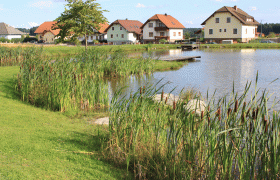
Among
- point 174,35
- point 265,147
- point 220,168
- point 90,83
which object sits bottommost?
point 220,168

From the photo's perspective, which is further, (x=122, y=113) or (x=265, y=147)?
(x=122, y=113)

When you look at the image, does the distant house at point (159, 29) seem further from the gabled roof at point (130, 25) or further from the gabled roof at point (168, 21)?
the gabled roof at point (130, 25)

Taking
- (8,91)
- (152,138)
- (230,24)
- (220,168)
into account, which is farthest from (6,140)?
(230,24)

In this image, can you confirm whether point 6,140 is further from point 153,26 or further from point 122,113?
point 153,26

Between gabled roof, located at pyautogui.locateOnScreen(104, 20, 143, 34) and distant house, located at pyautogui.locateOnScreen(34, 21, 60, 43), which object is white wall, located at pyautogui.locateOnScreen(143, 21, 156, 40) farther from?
distant house, located at pyautogui.locateOnScreen(34, 21, 60, 43)

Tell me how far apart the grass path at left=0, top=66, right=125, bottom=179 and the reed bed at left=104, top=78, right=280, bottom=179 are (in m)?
0.51

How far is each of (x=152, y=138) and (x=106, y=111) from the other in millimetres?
5180

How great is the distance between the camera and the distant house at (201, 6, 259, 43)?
64250 mm

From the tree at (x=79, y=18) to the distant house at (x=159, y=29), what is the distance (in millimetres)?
39132

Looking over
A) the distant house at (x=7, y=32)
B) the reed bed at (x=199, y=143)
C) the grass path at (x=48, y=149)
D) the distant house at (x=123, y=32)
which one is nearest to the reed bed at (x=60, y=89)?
the grass path at (x=48, y=149)

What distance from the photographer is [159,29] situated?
7400 centimetres

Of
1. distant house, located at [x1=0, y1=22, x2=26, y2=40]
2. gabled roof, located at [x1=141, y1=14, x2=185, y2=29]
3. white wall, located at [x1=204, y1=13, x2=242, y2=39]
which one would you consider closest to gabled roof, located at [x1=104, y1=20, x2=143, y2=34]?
gabled roof, located at [x1=141, y1=14, x2=185, y2=29]

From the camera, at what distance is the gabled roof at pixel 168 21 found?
7394 centimetres

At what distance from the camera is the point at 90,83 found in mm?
10703
